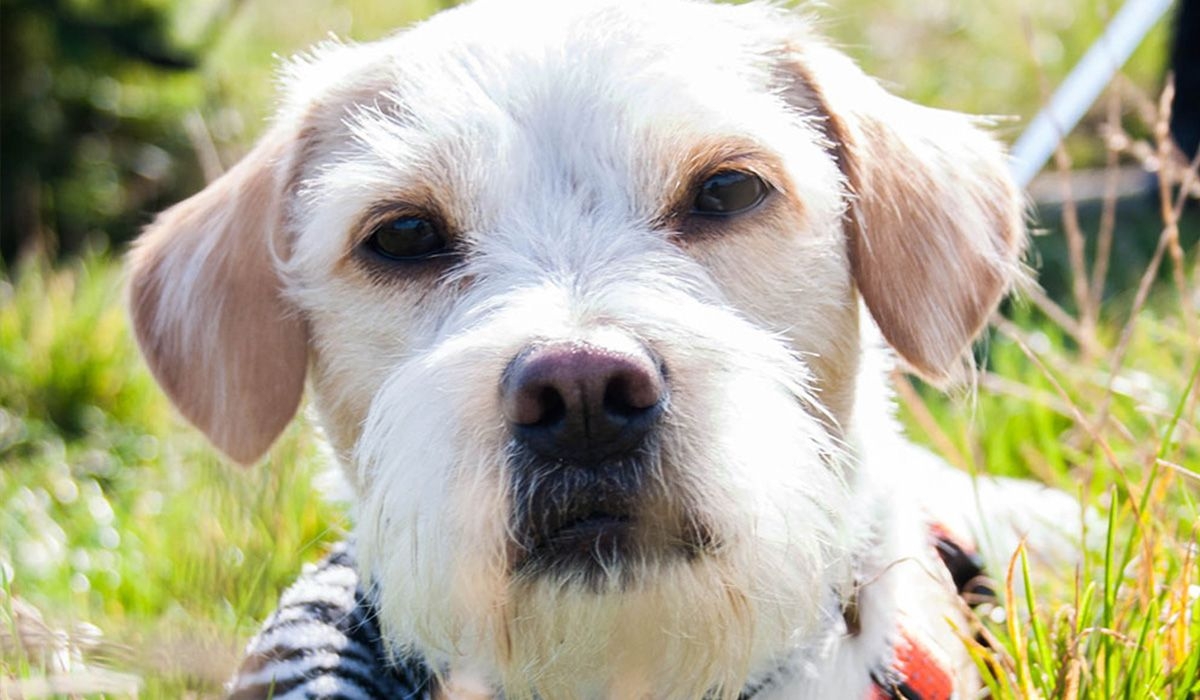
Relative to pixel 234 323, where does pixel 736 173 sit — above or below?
above

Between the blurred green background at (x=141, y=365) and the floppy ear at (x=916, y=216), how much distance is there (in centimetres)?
23

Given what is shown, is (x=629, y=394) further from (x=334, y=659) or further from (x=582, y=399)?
(x=334, y=659)

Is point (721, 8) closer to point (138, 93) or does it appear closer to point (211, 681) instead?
point (211, 681)

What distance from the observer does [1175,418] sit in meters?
2.50

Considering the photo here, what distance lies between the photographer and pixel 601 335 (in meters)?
1.98

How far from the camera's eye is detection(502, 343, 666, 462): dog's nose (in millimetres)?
1913

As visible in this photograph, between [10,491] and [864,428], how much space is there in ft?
9.39

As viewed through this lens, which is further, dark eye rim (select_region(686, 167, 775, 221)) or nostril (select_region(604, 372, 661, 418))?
dark eye rim (select_region(686, 167, 775, 221))

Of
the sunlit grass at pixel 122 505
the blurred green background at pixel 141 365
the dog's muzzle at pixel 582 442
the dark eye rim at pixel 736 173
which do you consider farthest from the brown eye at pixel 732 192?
the sunlit grass at pixel 122 505

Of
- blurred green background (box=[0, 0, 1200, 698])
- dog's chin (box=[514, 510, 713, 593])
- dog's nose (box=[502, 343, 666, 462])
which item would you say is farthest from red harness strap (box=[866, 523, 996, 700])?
dog's nose (box=[502, 343, 666, 462])

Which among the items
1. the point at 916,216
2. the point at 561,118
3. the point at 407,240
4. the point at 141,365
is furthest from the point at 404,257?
the point at 141,365

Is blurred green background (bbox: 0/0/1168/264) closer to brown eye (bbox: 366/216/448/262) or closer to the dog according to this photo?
the dog

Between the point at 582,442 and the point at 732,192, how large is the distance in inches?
28.6

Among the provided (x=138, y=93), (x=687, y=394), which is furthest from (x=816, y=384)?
(x=138, y=93)
